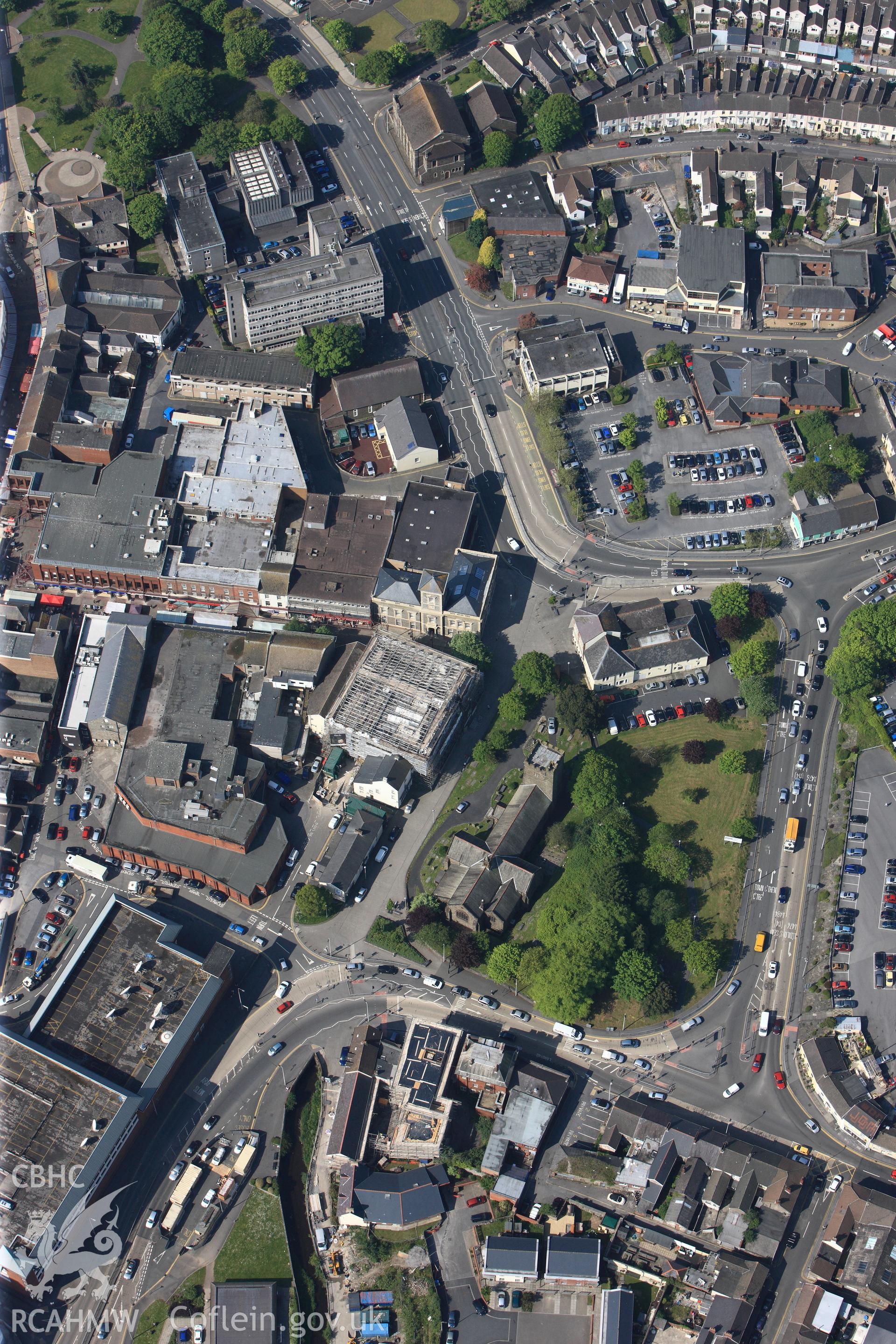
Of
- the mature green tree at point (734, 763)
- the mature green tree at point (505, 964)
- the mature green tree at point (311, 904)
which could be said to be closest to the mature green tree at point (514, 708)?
the mature green tree at point (734, 763)

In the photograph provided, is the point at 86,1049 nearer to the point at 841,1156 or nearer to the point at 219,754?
the point at 219,754

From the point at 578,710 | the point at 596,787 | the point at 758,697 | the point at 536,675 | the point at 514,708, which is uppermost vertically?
the point at 758,697

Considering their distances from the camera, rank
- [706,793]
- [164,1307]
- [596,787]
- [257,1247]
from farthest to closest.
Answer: [706,793]
[596,787]
[257,1247]
[164,1307]

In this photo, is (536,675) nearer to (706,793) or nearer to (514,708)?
(514,708)

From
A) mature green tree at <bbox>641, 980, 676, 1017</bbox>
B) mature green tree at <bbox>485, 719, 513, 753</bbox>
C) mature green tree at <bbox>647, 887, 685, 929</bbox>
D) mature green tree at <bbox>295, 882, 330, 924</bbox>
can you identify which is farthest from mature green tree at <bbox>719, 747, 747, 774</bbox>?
mature green tree at <bbox>295, 882, 330, 924</bbox>

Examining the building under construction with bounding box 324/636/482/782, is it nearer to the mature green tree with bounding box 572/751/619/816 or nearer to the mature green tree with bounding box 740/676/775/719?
the mature green tree with bounding box 572/751/619/816

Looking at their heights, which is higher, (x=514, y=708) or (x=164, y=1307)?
(x=514, y=708)

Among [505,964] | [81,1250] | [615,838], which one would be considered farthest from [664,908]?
[81,1250]
